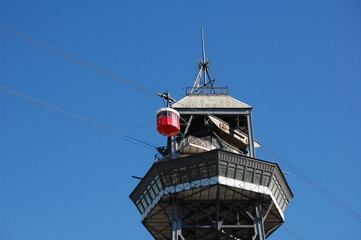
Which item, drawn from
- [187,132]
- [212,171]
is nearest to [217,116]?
[187,132]

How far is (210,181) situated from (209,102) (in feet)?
39.2

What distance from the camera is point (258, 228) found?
72.5 metres

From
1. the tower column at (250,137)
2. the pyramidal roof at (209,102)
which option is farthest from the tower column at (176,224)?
the pyramidal roof at (209,102)

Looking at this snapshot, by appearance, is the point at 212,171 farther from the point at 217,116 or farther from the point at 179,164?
the point at 217,116

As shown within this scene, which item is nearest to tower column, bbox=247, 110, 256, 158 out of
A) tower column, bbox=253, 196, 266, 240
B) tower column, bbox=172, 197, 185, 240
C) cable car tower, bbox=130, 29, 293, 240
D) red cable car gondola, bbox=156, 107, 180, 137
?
cable car tower, bbox=130, 29, 293, 240

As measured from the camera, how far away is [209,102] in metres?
79.9

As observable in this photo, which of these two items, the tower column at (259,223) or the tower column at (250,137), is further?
the tower column at (250,137)

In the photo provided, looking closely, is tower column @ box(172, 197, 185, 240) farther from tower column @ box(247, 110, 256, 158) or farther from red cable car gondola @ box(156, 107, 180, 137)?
tower column @ box(247, 110, 256, 158)

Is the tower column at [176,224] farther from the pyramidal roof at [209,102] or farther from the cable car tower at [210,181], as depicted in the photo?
the pyramidal roof at [209,102]

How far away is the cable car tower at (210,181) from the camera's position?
236ft

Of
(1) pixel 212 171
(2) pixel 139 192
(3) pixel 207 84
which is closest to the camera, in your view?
(1) pixel 212 171

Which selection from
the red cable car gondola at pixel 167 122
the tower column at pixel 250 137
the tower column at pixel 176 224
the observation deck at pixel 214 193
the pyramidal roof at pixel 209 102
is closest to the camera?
the red cable car gondola at pixel 167 122

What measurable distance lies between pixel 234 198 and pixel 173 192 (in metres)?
6.62

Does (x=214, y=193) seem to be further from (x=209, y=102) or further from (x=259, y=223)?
(x=209, y=102)
